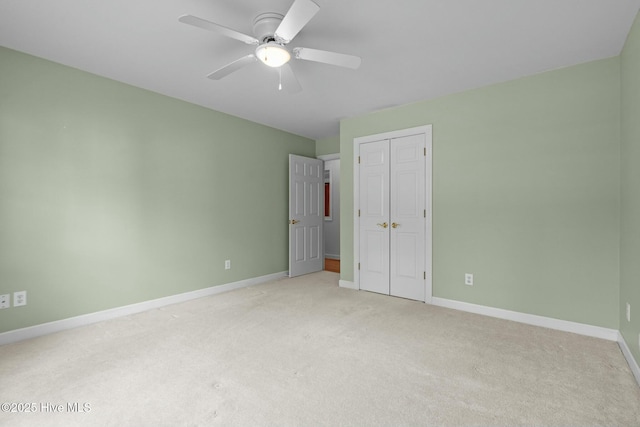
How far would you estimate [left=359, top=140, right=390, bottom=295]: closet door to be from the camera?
4.07 metres

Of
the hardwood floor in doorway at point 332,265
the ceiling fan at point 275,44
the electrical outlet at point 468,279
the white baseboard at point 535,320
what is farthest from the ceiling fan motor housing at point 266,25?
the hardwood floor in doorway at point 332,265

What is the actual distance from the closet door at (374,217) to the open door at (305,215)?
127cm

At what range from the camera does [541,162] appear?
296cm

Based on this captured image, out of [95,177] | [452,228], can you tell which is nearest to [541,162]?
[452,228]

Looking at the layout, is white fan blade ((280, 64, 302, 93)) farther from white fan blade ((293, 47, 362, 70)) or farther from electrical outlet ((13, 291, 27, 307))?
electrical outlet ((13, 291, 27, 307))

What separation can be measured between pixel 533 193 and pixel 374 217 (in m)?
1.79

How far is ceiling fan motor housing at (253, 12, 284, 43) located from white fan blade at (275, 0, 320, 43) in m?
0.20

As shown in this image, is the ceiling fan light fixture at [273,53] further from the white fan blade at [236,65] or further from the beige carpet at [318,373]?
the beige carpet at [318,373]

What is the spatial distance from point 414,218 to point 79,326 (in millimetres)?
3674

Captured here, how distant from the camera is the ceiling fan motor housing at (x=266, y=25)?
2.07 metres

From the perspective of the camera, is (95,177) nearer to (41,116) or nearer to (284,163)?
(41,116)

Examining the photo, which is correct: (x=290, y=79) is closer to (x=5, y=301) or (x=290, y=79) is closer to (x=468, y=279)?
(x=468, y=279)

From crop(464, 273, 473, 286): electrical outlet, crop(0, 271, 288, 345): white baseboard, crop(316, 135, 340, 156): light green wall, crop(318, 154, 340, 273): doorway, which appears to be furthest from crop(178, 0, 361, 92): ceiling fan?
crop(318, 154, 340, 273): doorway

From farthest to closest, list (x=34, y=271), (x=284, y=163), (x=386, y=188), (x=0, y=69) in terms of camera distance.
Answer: (x=284, y=163), (x=386, y=188), (x=34, y=271), (x=0, y=69)
